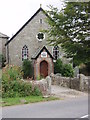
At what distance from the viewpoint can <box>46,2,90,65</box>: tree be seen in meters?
17.5

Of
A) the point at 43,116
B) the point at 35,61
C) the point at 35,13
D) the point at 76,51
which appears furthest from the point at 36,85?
the point at 35,13

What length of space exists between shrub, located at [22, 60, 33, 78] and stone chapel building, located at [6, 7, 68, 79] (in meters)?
0.69

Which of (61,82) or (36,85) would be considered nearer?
(36,85)

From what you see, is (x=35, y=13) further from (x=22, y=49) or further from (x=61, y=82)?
(x=61, y=82)

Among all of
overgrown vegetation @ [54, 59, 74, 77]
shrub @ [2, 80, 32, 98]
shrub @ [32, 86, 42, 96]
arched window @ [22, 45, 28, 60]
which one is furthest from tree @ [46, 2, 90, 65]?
arched window @ [22, 45, 28, 60]

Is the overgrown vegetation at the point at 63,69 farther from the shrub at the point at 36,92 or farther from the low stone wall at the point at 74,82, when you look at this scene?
the shrub at the point at 36,92

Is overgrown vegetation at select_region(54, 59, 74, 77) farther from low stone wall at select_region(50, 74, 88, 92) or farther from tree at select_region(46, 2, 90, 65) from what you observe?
tree at select_region(46, 2, 90, 65)

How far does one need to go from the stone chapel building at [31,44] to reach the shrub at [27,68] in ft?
2.27

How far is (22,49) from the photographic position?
34406mm

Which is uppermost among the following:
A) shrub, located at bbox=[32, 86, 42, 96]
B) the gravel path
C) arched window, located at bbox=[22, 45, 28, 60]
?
arched window, located at bbox=[22, 45, 28, 60]

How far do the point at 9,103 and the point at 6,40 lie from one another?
23493 millimetres

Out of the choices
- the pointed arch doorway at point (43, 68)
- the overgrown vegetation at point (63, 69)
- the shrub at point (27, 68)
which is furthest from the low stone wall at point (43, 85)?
the pointed arch doorway at point (43, 68)

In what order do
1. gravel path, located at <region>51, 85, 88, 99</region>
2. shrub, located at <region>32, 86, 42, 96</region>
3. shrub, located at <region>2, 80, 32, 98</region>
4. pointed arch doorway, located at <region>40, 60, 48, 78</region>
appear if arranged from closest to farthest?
1. shrub, located at <region>2, 80, 32, 98</region>
2. shrub, located at <region>32, 86, 42, 96</region>
3. gravel path, located at <region>51, 85, 88, 99</region>
4. pointed arch doorway, located at <region>40, 60, 48, 78</region>

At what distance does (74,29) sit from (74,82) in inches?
258
